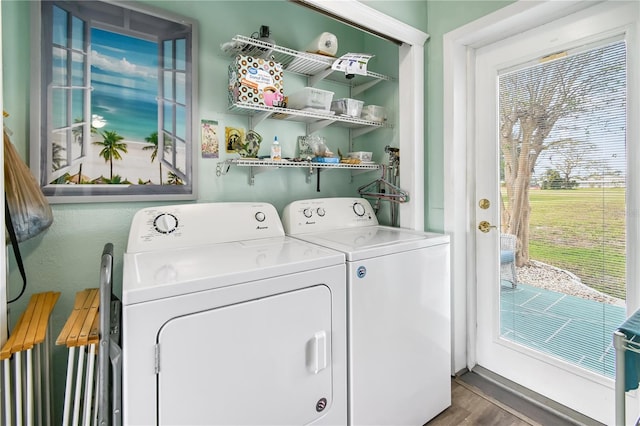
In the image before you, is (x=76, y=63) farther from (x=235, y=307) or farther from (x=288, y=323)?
(x=288, y=323)

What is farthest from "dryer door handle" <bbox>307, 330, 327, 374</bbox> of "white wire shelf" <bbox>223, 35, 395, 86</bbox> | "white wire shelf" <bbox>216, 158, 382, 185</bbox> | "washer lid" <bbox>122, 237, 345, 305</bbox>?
"white wire shelf" <bbox>223, 35, 395, 86</bbox>

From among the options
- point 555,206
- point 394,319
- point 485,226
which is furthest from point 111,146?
point 555,206

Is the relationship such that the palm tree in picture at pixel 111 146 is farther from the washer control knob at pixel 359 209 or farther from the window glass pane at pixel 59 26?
the washer control knob at pixel 359 209

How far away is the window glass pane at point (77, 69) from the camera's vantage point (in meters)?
1.40

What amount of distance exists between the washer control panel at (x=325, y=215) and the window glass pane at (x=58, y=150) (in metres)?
1.09

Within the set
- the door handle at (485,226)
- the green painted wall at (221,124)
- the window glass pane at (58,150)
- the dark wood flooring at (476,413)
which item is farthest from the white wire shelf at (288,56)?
the dark wood flooring at (476,413)

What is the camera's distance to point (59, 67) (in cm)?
137

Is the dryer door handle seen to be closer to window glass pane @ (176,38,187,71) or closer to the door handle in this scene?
the door handle

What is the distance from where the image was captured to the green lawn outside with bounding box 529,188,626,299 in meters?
1.49

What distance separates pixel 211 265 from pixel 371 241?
0.79 meters

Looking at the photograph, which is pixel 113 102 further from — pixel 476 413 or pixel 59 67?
pixel 476 413

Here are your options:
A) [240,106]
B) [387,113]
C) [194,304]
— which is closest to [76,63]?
[240,106]

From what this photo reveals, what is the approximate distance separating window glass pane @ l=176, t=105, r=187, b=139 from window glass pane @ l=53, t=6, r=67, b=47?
52 cm

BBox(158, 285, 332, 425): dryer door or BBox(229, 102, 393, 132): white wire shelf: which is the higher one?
BBox(229, 102, 393, 132): white wire shelf
